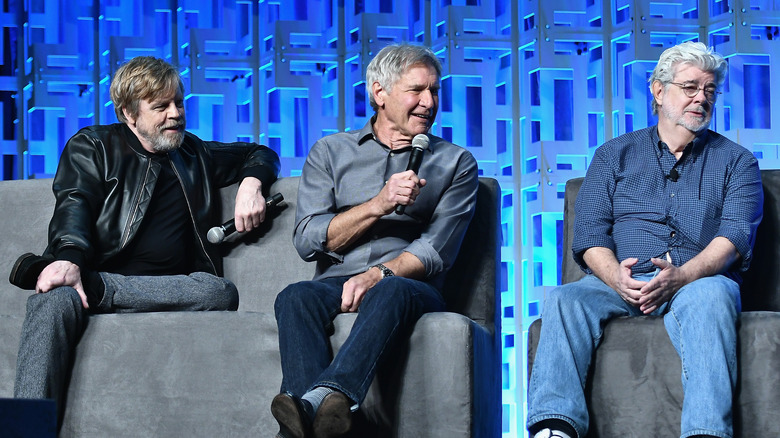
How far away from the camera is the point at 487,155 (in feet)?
12.4

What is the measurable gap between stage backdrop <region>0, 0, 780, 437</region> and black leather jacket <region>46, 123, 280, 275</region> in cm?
92

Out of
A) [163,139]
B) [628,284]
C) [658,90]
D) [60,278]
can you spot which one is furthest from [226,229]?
[658,90]

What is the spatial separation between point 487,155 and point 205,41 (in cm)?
114

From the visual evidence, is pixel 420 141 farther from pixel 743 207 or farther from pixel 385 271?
pixel 743 207

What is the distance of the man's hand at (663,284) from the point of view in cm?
226

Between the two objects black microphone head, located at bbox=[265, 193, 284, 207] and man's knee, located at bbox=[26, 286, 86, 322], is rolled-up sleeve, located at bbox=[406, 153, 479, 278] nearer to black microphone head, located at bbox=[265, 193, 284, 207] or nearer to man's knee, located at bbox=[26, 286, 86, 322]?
black microphone head, located at bbox=[265, 193, 284, 207]

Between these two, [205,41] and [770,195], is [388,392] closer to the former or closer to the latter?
[770,195]

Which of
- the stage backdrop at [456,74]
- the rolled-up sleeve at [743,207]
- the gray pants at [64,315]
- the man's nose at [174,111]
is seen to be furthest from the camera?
the stage backdrop at [456,74]

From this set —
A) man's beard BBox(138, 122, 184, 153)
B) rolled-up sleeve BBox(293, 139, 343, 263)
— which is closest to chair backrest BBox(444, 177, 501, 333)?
rolled-up sleeve BBox(293, 139, 343, 263)

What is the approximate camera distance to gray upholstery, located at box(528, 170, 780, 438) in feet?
6.73

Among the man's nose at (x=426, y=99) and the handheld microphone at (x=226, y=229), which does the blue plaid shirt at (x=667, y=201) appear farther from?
the handheld microphone at (x=226, y=229)

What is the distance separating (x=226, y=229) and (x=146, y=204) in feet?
0.74

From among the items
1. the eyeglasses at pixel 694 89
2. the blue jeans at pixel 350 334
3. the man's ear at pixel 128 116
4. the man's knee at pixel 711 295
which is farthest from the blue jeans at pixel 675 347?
the man's ear at pixel 128 116

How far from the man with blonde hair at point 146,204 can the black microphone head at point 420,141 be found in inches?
21.2
